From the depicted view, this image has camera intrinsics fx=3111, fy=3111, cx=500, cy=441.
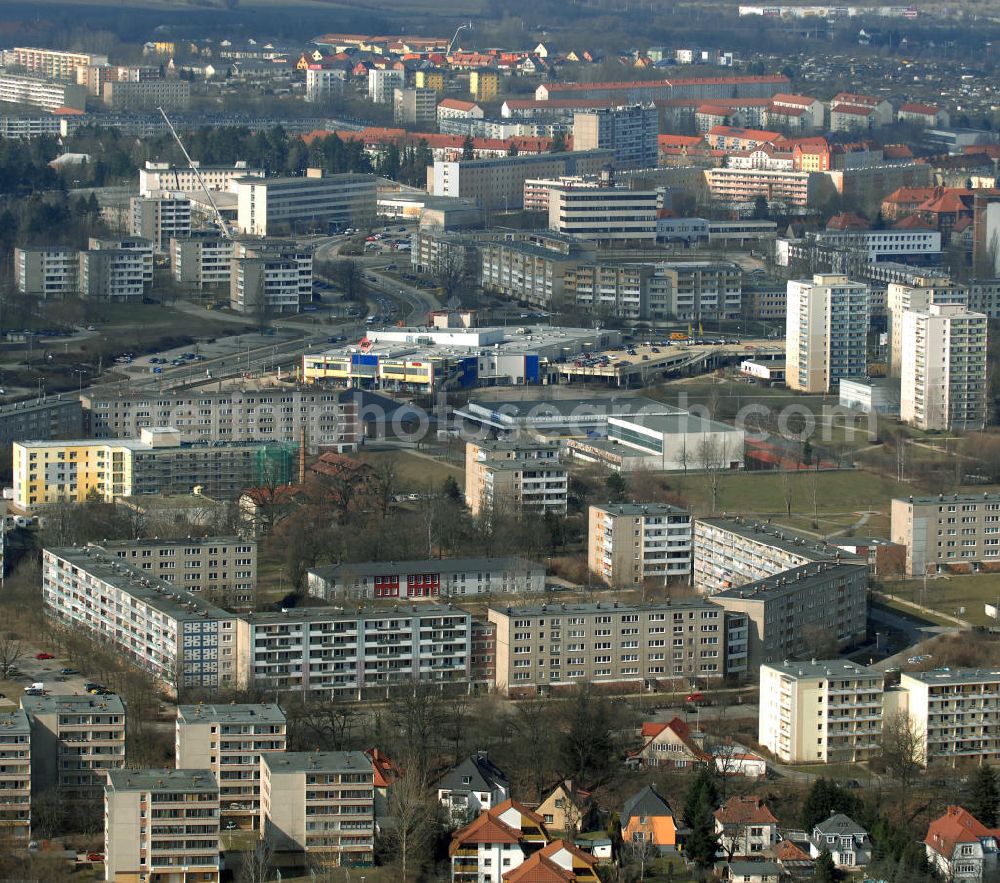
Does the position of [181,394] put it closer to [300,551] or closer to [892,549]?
[300,551]

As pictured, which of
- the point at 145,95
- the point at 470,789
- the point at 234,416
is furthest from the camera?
the point at 145,95

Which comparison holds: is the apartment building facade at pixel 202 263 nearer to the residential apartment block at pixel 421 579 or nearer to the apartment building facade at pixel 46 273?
the apartment building facade at pixel 46 273

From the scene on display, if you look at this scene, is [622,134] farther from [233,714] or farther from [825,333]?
[233,714]

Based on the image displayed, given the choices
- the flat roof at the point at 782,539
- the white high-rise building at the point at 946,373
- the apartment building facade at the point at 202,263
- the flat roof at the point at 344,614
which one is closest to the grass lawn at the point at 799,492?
the flat roof at the point at 782,539

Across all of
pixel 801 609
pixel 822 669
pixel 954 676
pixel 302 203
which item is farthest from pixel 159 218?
pixel 954 676

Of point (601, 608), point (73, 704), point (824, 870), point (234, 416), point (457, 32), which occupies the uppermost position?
point (457, 32)

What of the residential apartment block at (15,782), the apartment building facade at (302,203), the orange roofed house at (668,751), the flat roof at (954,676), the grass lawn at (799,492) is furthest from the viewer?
the apartment building facade at (302,203)

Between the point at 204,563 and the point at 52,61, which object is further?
the point at 52,61

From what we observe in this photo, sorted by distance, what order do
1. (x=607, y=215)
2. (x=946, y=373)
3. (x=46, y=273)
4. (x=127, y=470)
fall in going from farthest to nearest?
(x=607, y=215) → (x=46, y=273) → (x=946, y=373) → (x=127, y=470)
